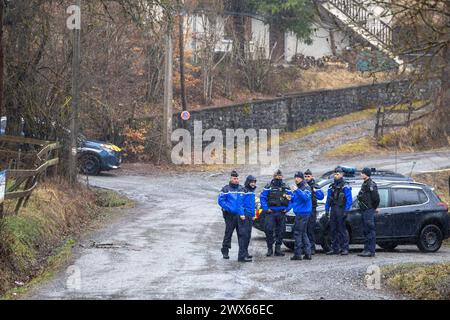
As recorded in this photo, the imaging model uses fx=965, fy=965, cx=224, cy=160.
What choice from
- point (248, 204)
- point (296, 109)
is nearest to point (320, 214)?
point (248, 204)

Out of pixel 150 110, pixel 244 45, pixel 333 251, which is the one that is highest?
pixel 244 45

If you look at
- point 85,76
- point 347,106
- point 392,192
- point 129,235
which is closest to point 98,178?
point 85,76

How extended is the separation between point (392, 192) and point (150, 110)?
2043 cm

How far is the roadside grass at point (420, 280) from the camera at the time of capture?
45.9 feet

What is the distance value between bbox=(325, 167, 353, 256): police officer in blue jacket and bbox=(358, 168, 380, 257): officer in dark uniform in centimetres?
Result: 28

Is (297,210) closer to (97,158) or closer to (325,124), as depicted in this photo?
(97,158)

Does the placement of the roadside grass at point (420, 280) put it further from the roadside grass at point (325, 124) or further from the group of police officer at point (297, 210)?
the roadside grass at point (325, 124)

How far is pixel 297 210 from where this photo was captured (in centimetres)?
1900

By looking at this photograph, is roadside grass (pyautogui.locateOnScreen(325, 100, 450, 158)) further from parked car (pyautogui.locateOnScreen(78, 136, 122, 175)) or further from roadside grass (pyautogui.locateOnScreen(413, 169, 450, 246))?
parked car (pyautogui.locateOnScreen(78, 136, 122, 175))

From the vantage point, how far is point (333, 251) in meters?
19.6

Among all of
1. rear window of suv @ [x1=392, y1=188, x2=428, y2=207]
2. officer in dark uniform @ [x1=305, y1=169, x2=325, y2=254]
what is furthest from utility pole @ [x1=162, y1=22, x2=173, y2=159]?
officer in dark uniform @ [x1=305, y1=169, x2=325, y2=254]

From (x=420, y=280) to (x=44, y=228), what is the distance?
27.0ft

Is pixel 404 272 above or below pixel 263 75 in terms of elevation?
below
